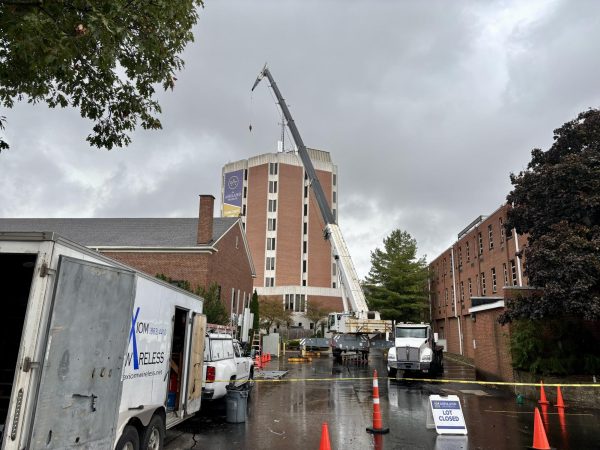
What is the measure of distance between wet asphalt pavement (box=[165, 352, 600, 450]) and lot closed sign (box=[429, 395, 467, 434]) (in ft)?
0.53

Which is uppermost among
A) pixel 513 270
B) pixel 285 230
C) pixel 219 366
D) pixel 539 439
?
pixel 285 230

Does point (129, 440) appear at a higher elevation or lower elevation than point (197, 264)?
lower

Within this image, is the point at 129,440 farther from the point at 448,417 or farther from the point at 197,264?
the point at 197,264

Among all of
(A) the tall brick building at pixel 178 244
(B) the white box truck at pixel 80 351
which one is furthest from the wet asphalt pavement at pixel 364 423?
(A) the tall brick building at pixel 178 244

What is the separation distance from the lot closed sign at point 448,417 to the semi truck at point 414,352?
1038 centimetres

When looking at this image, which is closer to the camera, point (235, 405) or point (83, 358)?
point (83, 358)

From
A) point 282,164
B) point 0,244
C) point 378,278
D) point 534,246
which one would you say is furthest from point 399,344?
point 282,164

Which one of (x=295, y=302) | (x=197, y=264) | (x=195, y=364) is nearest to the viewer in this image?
(x=195, y=364)

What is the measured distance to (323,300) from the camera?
73062 mm

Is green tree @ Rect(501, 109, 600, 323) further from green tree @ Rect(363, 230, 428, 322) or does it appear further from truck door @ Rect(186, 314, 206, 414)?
green tree @ Rect(363, 230, 428, 322)

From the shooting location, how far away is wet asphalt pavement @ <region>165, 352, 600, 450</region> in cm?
904

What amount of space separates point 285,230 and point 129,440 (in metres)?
69.8

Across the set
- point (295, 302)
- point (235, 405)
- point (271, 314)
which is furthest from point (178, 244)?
point (295, 302)

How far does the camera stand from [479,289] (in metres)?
35.6
